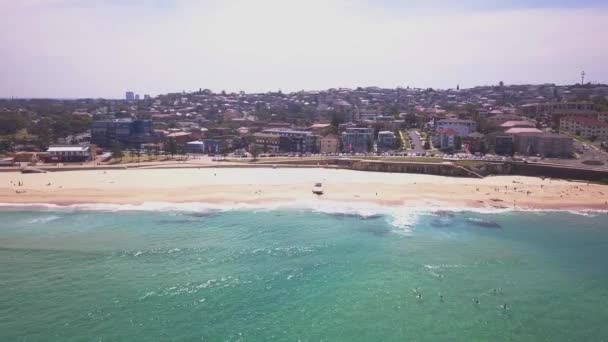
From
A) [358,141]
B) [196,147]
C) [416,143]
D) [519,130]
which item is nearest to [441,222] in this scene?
[358,141]

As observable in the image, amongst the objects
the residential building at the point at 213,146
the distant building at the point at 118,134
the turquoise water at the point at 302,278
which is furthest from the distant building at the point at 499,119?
the distant building at the point at 118,134

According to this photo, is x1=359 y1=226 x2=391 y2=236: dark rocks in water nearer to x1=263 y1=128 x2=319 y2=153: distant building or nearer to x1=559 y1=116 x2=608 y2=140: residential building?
x1=263 y1=128 x2=319 y2=153: distant building

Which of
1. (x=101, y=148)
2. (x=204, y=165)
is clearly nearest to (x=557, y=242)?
(x=204, y=165)

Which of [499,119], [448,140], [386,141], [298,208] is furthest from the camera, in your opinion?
[499,119]

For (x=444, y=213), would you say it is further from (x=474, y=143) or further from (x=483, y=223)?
(x=474, y=143)

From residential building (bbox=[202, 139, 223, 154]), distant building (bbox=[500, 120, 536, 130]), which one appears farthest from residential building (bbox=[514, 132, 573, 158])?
residential building (bbox=[202, 139, 223, 154])
